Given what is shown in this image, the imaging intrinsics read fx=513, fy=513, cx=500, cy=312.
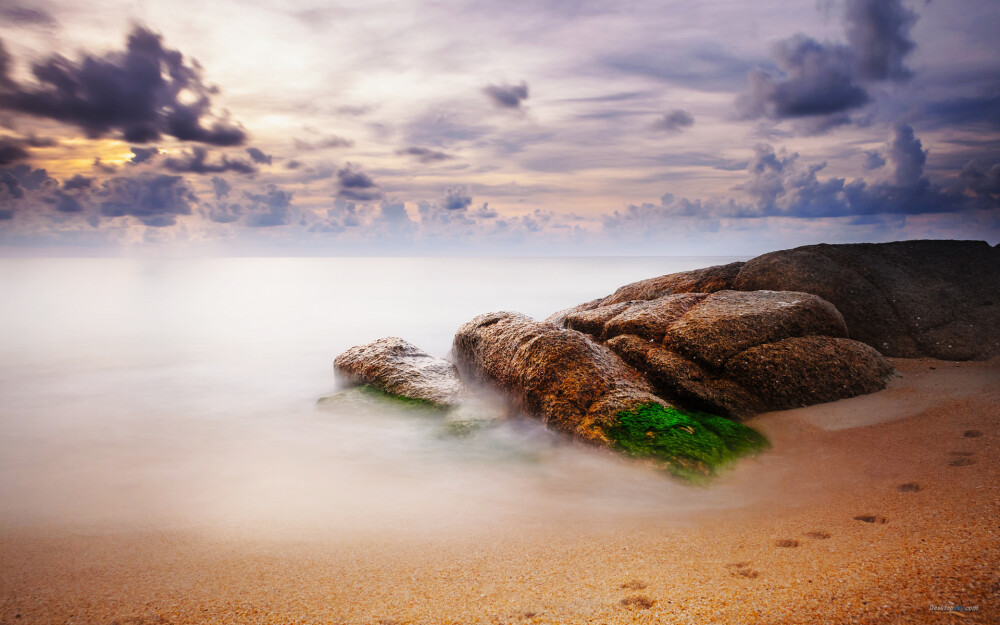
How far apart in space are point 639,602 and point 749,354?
13.4 feet

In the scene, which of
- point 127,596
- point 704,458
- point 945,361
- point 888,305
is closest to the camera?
point 127,596

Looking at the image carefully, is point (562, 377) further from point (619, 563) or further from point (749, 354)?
point (619, 563)

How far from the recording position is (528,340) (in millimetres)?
6312

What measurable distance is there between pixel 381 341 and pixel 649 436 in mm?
4925

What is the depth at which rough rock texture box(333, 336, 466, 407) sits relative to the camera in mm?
7129

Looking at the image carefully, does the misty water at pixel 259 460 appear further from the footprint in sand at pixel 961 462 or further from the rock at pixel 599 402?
the footprint in sand at pixel 961 462

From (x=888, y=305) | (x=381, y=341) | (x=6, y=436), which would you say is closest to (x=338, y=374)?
(x=381, y=341)

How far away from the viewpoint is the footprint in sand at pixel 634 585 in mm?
2932

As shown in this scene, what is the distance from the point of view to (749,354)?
6055mm

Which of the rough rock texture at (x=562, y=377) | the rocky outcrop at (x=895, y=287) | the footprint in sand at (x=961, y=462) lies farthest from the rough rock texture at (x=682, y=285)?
the footprint in sand at (x=961, y=462)

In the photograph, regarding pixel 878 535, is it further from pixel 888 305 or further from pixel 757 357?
pixel 888 305

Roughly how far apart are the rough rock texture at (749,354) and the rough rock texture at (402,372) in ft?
7.85

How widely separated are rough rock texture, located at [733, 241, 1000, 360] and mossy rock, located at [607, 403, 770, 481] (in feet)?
12.6

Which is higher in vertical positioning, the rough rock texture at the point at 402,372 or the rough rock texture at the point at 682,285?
the rough rock texture at the point at 682,285
